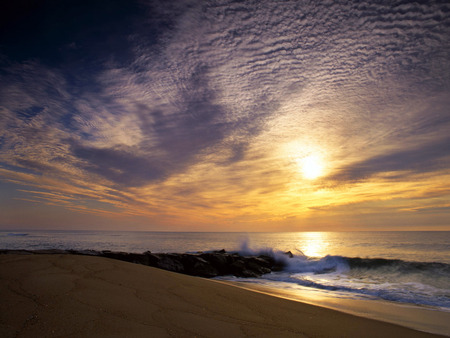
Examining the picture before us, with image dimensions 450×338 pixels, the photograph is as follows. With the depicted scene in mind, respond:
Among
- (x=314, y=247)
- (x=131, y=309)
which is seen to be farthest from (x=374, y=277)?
(x=314, y=247)

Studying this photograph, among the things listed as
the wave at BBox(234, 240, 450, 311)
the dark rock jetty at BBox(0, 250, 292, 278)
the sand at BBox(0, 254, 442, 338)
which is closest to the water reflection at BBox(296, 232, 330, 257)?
the wave at BBox(234, 240, 450, 311)

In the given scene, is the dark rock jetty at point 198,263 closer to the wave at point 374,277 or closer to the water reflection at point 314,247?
the wave at point 374,277

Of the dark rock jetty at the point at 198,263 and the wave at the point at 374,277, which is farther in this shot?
the dark rock jetty at the point at 198,263

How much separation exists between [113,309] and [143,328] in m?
0.82

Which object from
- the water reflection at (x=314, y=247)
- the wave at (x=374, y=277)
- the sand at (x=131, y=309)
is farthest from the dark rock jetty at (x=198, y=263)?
the water reflection at (x=314, y=247)

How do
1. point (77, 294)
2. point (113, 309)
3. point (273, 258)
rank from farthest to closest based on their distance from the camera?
point (273, 258), point (77, 294), point (113, 309)

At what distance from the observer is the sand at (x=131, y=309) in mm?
2996

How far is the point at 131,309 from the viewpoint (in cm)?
369

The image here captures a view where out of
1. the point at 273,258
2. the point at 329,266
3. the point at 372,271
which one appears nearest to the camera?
the point at 372,271

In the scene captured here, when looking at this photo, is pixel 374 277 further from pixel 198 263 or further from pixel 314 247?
pixel 314 247

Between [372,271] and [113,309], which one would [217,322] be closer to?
[113,309]

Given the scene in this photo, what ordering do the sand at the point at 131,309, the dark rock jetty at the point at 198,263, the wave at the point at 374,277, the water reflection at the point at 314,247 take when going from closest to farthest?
the sand at the point at 131,309, the wave at the point at 374,277, the dark rock jetty at the point at 198,263, the water reflection at the point at 314,247

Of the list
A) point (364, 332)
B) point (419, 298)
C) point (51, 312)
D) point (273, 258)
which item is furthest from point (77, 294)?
point (273, 258)

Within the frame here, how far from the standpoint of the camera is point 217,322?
3695mm
